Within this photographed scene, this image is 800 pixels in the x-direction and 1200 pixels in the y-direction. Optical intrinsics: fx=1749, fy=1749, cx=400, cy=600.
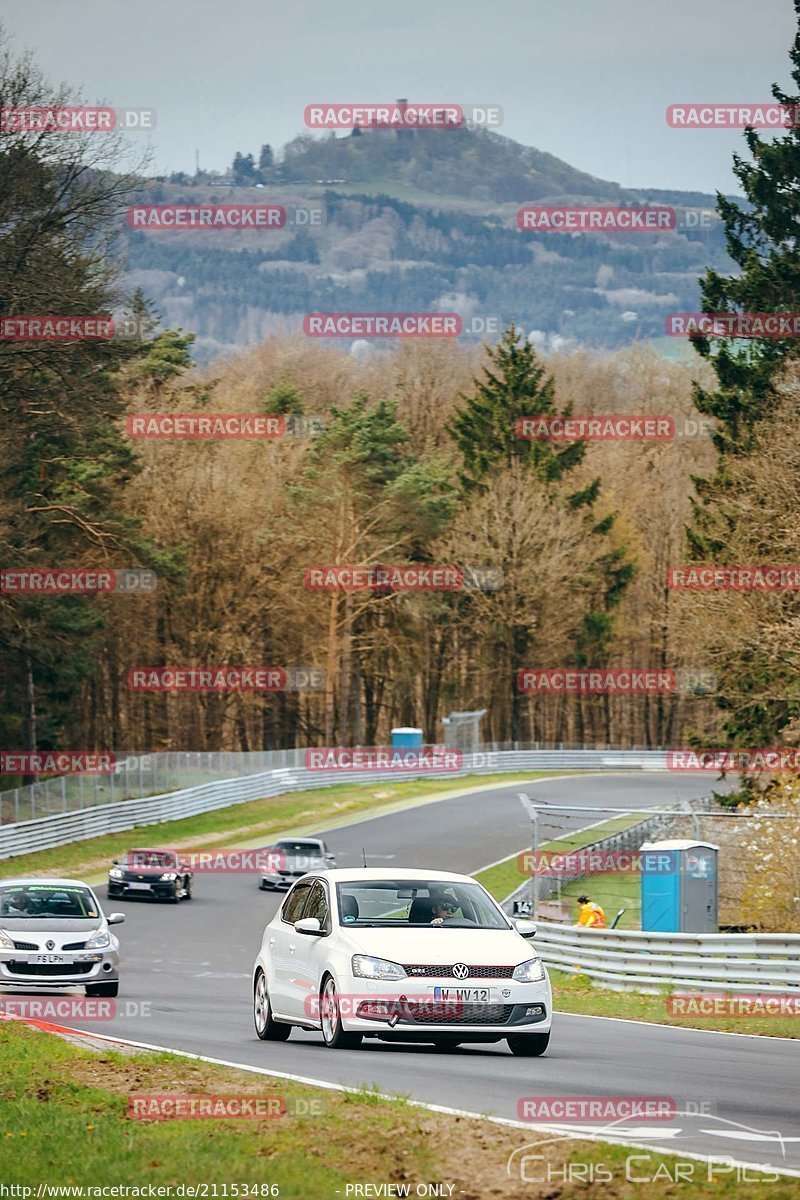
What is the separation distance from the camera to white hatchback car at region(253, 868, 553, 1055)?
13.3m

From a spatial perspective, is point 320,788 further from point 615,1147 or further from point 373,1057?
point 615,1147

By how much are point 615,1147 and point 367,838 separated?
44499mm

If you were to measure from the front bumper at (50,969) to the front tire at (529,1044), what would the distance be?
27.7ft

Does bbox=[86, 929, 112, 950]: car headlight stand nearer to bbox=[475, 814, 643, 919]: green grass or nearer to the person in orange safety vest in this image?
the person in orange safety vest

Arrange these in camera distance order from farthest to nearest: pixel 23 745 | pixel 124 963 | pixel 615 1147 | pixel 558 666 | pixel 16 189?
pixel 558 666
pixel 23 745
pixel 16 189
pixel 124 963
pixel 615 1147

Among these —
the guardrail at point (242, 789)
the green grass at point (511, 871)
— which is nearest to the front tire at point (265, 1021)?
the green grass at point (511, 871)

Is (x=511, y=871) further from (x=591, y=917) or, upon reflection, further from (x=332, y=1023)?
(x=332, y=1023)

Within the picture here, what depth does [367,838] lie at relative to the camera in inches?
2093

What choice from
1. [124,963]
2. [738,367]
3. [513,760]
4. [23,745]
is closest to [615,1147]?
[124,963]

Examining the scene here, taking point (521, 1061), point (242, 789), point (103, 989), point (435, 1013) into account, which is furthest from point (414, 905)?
point (242, 789)

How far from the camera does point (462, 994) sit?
43.5 feet

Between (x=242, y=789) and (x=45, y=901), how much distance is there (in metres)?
41.4

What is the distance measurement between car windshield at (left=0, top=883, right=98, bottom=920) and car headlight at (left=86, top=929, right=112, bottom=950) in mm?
743

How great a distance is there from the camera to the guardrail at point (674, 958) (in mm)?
21172
